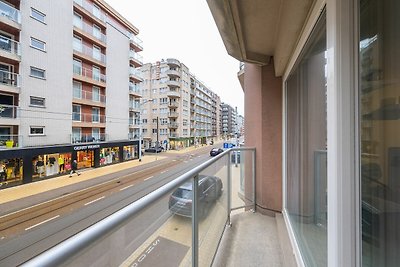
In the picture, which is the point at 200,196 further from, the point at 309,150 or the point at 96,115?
the point at 96,115

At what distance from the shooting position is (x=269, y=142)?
10.3ft

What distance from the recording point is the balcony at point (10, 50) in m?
10.2

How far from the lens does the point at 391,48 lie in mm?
752

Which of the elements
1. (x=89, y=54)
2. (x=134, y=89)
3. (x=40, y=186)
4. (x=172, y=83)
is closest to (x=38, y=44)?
(x=89, y=54)

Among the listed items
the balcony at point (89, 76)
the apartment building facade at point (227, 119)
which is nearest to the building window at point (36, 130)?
the balcony at point (89, 76)

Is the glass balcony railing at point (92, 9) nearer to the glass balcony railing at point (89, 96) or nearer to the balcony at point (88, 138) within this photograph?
the glass balcony railing at point (89, 96)

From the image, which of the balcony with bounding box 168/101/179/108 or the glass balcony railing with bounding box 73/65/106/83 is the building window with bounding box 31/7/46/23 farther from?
the balcony with bounding box 168/101/179/108

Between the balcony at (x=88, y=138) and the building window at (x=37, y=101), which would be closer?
the building window at (x=37, y=101)

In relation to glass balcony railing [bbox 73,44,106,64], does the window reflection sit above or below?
below

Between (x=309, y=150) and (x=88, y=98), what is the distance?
1739 cm

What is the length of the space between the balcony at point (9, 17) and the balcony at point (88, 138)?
6.86m

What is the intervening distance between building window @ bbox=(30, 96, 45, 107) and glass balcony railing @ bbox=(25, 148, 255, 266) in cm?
1373

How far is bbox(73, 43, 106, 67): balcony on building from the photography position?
583 inches

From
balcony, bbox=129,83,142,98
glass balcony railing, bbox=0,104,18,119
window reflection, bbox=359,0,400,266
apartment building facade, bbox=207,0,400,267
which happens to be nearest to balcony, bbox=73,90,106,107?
balcony, bbox=129,83,142,98
